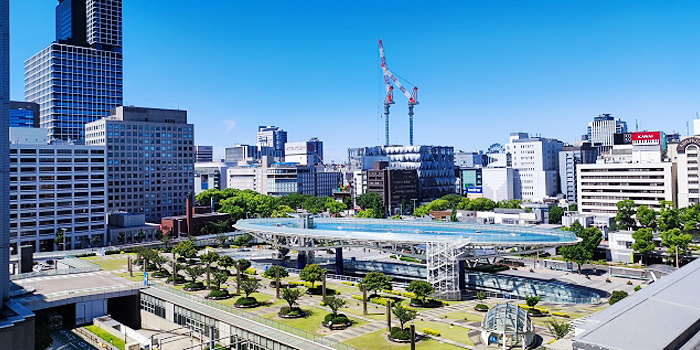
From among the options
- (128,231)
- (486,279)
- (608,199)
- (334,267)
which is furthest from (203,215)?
(608,199)

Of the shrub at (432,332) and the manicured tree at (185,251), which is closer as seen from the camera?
the shrub at (432,332)

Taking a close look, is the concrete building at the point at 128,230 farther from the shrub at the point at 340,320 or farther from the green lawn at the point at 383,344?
the green lawn at the point at 383,344

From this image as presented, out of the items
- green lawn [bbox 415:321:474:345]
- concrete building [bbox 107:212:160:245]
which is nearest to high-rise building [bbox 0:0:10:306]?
green lawn [bbox 415:321:474:345]

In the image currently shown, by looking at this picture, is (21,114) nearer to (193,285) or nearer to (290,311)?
(193,285)

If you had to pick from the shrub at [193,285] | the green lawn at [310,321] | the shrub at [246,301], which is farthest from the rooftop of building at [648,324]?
the shrub at [193,285]

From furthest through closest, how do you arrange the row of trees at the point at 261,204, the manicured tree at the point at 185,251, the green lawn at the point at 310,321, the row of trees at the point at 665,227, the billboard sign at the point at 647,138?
the billboard sign at the point at 647,138
the row of trees at the point at 261,204
the row of trees at the point at 665,227
the manicured tree at the point at 185,251
the green lawn at the point at 310,321

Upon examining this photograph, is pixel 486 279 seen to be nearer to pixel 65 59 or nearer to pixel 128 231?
pixel 128 231
